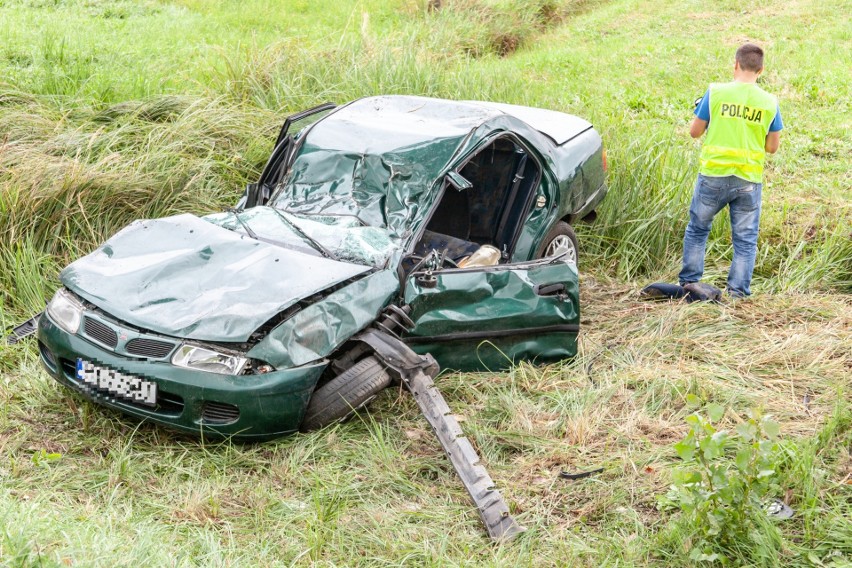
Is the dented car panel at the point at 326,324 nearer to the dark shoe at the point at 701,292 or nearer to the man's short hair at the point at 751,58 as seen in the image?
the dark shoe at the point at 701,292

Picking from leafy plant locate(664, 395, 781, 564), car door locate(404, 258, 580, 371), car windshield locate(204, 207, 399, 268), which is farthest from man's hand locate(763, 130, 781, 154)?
leafy plant locate(664, 395, 781, 564)

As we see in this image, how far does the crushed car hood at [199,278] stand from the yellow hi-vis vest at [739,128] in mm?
2854

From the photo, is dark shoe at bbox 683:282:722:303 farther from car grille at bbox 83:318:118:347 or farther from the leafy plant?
car grille at bbox 83:318:118:347

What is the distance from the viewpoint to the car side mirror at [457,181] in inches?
206

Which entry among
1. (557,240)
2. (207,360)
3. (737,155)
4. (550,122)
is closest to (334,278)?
(207,360)

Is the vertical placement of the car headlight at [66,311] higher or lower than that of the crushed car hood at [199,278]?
lower

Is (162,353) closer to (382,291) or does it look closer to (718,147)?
(382,291)

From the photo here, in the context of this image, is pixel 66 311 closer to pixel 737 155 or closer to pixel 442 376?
pixel 442 376

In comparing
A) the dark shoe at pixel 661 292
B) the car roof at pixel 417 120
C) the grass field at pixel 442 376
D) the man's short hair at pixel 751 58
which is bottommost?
the dark shoe at pixel 661 292

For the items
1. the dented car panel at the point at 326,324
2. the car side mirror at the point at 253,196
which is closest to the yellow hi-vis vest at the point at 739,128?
the dented car panel at the point at 326,324

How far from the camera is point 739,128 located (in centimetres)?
602

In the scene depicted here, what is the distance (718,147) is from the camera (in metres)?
6.07

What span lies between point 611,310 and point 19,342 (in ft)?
12.6

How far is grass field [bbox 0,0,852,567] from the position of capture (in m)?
→ 3.61
